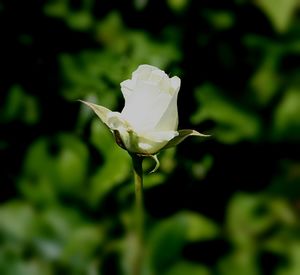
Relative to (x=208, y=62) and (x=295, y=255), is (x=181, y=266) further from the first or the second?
(x=208, y=62)

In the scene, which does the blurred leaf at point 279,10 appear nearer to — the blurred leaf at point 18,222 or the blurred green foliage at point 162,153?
the blurred green foliage at point 162,153

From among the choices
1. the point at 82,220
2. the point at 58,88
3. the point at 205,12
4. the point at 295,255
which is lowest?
the point at 295,255

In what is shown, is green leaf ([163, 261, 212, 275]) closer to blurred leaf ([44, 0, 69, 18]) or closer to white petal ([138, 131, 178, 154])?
white petal ([138, 131, 178, 154])

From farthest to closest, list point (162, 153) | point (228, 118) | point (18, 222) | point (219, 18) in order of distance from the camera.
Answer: point (219, 18) → point (228, 118) → point (18, 222) → point (162, 153)

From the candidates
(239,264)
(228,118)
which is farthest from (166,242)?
(228,118)

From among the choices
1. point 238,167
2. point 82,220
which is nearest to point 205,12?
point 238,167

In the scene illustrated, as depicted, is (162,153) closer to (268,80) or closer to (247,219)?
(247,219)

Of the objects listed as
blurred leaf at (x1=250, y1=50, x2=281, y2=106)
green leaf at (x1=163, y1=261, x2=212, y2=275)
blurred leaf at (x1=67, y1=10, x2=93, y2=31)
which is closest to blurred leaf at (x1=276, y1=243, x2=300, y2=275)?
green leaf at (x1=163, y1=261, x2=212, y2=275)
